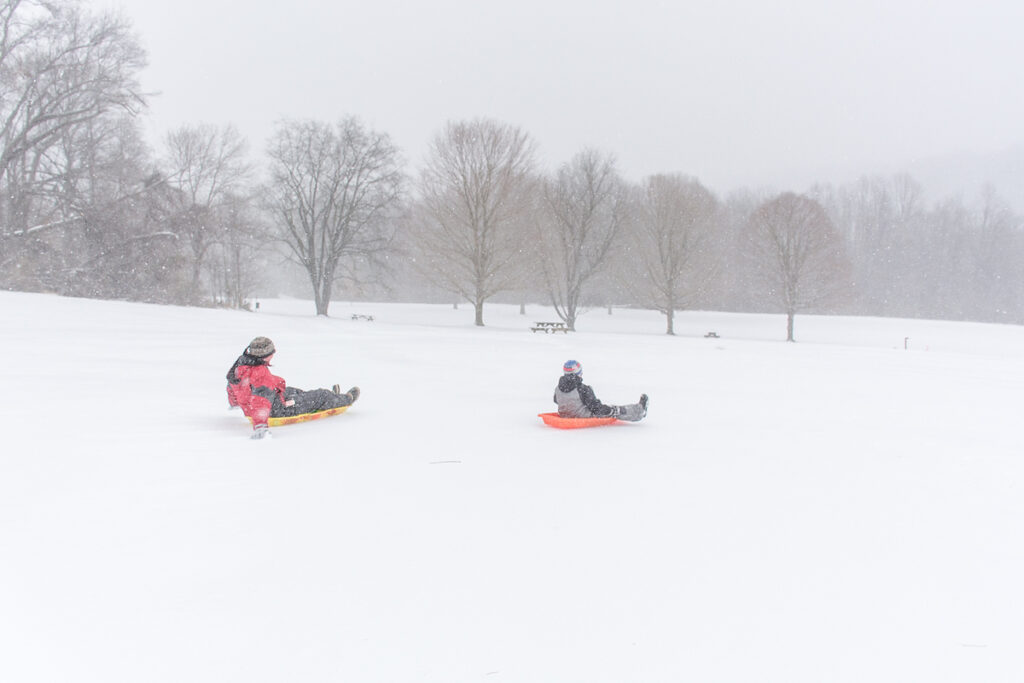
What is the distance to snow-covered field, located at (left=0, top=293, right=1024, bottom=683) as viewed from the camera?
253cm

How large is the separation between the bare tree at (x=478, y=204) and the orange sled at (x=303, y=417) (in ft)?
78.0

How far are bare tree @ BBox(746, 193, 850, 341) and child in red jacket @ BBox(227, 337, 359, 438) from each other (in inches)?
1323

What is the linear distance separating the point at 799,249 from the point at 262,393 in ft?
115

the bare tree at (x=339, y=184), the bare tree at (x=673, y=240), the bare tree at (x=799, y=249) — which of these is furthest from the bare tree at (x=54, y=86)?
the bare tree at (x=799, y=249)

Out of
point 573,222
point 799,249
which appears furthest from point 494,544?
point 799,249

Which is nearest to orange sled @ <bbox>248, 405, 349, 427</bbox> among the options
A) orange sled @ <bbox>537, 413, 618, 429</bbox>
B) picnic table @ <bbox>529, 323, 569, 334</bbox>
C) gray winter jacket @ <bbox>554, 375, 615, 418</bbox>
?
orange sled @ <bbox>537, 413, 618, 429</bbox>

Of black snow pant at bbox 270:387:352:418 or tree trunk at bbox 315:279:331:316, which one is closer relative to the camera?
black snow pant at bbox 270:387:352:418

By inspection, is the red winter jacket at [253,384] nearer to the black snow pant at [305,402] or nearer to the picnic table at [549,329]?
the black snow pant at [305,402]

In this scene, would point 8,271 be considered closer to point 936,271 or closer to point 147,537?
point 147,537

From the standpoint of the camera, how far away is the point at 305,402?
7.46 meters

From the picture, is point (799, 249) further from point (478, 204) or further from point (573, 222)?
point (478, 204)

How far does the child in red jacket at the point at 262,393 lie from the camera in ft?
21.3

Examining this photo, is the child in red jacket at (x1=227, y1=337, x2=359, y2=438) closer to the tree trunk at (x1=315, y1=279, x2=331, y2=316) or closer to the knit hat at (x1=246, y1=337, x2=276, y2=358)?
the knit hat at (x1=246, y1=337, x2=276, y2=358)

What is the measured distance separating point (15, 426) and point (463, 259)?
26856mm
